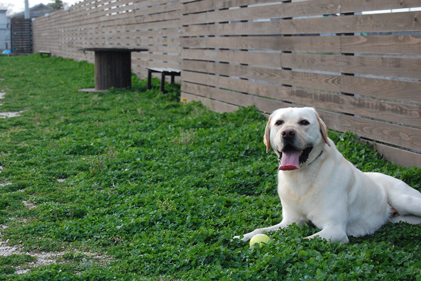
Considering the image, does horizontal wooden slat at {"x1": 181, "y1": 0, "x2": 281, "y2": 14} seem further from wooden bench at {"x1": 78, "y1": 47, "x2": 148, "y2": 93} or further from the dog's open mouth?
the dog's open mouth

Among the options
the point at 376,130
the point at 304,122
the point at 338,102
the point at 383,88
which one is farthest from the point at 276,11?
the point at 304,122

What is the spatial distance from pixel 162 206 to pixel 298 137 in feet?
5.11

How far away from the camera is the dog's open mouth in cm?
332

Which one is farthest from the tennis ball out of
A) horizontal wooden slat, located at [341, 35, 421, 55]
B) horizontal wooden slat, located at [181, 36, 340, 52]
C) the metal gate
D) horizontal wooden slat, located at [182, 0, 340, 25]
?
the metal gate

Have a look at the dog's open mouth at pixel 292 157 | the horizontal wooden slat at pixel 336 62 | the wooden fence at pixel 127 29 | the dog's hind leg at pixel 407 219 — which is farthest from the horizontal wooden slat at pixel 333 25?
the wooden fence at pixel 127 29

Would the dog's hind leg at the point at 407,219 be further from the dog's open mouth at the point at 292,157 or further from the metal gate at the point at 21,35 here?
the metal gate at the point at 21,35

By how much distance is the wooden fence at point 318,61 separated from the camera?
4691mm

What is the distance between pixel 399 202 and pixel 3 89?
41.2 feet

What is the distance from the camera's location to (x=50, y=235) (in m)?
3.75

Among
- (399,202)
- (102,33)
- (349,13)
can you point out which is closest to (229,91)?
(349,13)

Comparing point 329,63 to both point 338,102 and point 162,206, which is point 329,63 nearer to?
point 338,102

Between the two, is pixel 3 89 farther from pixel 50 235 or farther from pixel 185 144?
pixel 50 235

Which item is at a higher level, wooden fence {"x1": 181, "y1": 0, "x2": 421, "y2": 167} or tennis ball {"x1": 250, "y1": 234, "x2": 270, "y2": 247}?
wooden fence {"x1": 181, "y1": 0, "x2": 421, "y2": 167}

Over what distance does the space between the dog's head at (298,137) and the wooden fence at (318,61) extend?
1711mm
